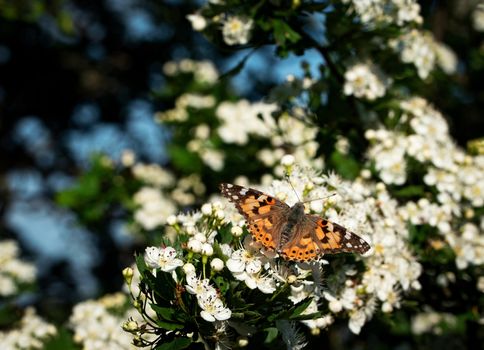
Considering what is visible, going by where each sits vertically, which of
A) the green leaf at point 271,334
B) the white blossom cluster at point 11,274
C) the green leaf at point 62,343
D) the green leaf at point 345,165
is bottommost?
the white blossom cluster at point 11,274

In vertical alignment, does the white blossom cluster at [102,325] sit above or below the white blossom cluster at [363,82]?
below

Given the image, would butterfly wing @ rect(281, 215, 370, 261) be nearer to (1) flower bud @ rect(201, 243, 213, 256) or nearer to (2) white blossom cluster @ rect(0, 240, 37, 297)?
(1) flower bud @ rect(201, 243, 213, 256)

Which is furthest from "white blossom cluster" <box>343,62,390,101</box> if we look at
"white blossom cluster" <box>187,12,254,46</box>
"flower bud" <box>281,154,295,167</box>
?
"flower bud" <box>281,154,295,167</box>

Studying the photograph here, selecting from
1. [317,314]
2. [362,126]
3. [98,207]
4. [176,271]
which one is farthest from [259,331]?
[98,207]

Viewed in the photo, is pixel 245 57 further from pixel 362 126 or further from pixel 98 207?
pixel 98 207

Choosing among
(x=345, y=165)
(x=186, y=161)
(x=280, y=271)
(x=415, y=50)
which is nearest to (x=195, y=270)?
(x=280, y=271)

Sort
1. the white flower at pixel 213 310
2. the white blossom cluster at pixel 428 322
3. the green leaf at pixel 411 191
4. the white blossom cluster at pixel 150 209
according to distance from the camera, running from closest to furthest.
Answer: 1. the white flower at pixel 213 310
2. the green leaf at pixel 411 191
3. the white blossom cluster at pixel 428 322
4. the white blossom cluster at pixel 150 209

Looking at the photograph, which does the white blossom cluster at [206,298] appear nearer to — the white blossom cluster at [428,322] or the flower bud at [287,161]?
the flower bud at [287,161]

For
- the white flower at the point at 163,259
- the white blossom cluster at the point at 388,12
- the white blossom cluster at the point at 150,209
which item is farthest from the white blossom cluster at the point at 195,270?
the white blossom cluster at the point at 150,209
